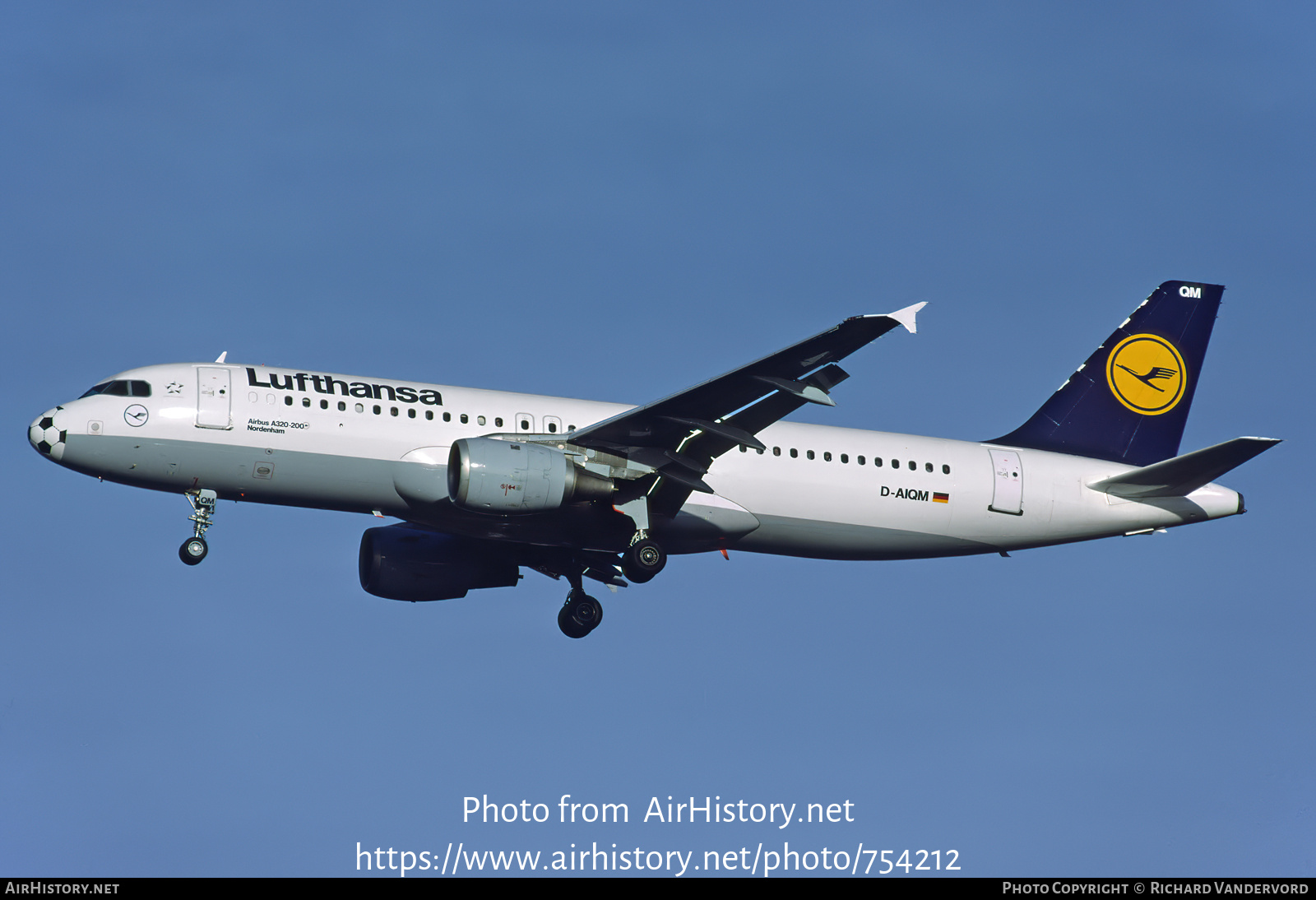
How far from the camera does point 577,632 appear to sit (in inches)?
1490

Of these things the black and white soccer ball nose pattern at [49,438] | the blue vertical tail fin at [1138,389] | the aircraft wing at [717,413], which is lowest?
the aircraft wing at [717,413]

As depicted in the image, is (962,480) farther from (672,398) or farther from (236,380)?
(236,380)

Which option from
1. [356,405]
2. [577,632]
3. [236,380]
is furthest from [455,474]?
[577,632]

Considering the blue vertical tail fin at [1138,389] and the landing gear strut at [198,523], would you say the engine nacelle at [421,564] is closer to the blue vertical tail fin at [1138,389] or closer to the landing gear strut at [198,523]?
the landing gear strut at [198,523]

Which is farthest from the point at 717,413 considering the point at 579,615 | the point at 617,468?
the point at 579,615

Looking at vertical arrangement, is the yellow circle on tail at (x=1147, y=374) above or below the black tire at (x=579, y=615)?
above

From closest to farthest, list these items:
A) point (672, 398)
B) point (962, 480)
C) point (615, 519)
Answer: point (672, 398)
point (615, 519)
point (962, 480)

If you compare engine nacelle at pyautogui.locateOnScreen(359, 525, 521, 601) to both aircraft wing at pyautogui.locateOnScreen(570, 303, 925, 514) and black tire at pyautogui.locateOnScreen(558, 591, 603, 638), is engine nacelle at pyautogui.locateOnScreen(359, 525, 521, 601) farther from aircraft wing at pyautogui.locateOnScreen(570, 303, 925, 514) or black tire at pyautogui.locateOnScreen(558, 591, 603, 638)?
aircraft wing at pyautogui.locateOnScreen(570, 303, 925, 514)

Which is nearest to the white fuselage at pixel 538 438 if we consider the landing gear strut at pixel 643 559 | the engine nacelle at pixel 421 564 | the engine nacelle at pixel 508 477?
the landing gear strut at pixel 643 559

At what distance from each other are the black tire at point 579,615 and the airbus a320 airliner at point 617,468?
48 mm

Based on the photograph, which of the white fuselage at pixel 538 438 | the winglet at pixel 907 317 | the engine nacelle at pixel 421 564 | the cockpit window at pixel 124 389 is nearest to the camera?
the winglet at pixel 907 317

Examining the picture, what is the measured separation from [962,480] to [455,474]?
475 inches

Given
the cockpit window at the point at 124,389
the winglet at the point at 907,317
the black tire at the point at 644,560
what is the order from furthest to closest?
the black tire at the point at 644,560, the cockpit window at the point at 124,389, the winglet at the point at 907,317

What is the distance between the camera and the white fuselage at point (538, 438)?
31766 mm
